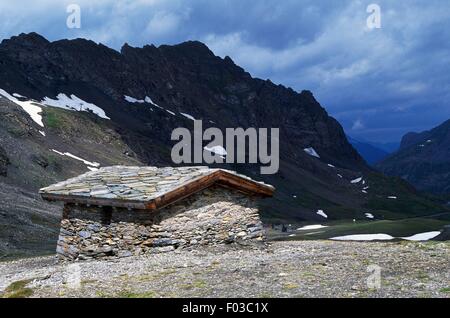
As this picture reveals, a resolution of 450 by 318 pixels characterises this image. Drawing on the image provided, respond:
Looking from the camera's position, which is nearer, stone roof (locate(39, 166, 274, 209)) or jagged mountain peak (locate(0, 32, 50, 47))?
stone roof (locate(39, 166, 274, 209))

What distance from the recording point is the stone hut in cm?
1880

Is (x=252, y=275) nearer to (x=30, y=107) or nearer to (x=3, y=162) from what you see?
(x=3, y=162)

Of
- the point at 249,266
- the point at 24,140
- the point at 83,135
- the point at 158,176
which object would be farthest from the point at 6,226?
the point at 83,135

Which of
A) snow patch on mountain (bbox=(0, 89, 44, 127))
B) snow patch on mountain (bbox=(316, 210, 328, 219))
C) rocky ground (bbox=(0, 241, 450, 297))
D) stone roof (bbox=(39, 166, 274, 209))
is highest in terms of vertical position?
snow patch on mountain (bbox=(0, 89, 44, 127))

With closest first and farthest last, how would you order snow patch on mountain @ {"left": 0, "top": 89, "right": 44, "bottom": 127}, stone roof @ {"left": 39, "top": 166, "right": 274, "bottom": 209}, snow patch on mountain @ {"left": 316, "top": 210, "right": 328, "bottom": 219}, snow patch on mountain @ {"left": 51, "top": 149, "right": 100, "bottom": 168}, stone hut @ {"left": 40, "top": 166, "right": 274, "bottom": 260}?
stone roof @ {"left": 39, "top": 166, "right": 274, "bottom": 209} → stone hut @ {"left": 40, "top": 166, "right": 274, "bottom": 260} → snow patch on mountain @ {"left": 51, "top": 149, "right": 100, "bottom": 168} → snow patch on mountain @ {"left": 0, "top": 89, "right": 44, "bottom": 127} → snow patch on mountain @ {"left": 316, "top": 210, "right": 328, "bottom": 219}

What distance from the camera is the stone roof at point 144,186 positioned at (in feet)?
60.7

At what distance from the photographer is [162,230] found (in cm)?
1897

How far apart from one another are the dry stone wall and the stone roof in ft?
1.33

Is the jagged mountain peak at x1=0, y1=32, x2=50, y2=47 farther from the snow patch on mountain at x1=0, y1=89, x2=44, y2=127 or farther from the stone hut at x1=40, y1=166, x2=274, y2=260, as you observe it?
the stone hut at x1=40, y1=166, x2=274, y2=260

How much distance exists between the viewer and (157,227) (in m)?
18.9

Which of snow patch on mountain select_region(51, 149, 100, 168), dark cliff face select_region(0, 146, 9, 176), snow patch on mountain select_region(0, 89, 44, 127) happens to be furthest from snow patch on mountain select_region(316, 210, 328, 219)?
dark cliff face select_region(0, 146, 9, 176)

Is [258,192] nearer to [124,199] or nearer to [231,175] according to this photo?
[231,175]

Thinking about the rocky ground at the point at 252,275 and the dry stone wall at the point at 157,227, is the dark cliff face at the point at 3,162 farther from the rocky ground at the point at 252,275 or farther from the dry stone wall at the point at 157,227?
the dry stone wall at the point at 157,227

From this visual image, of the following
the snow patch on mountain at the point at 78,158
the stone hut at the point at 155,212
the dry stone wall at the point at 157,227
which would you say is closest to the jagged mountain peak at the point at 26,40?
the snow patch on mountain at the point at 78,158
